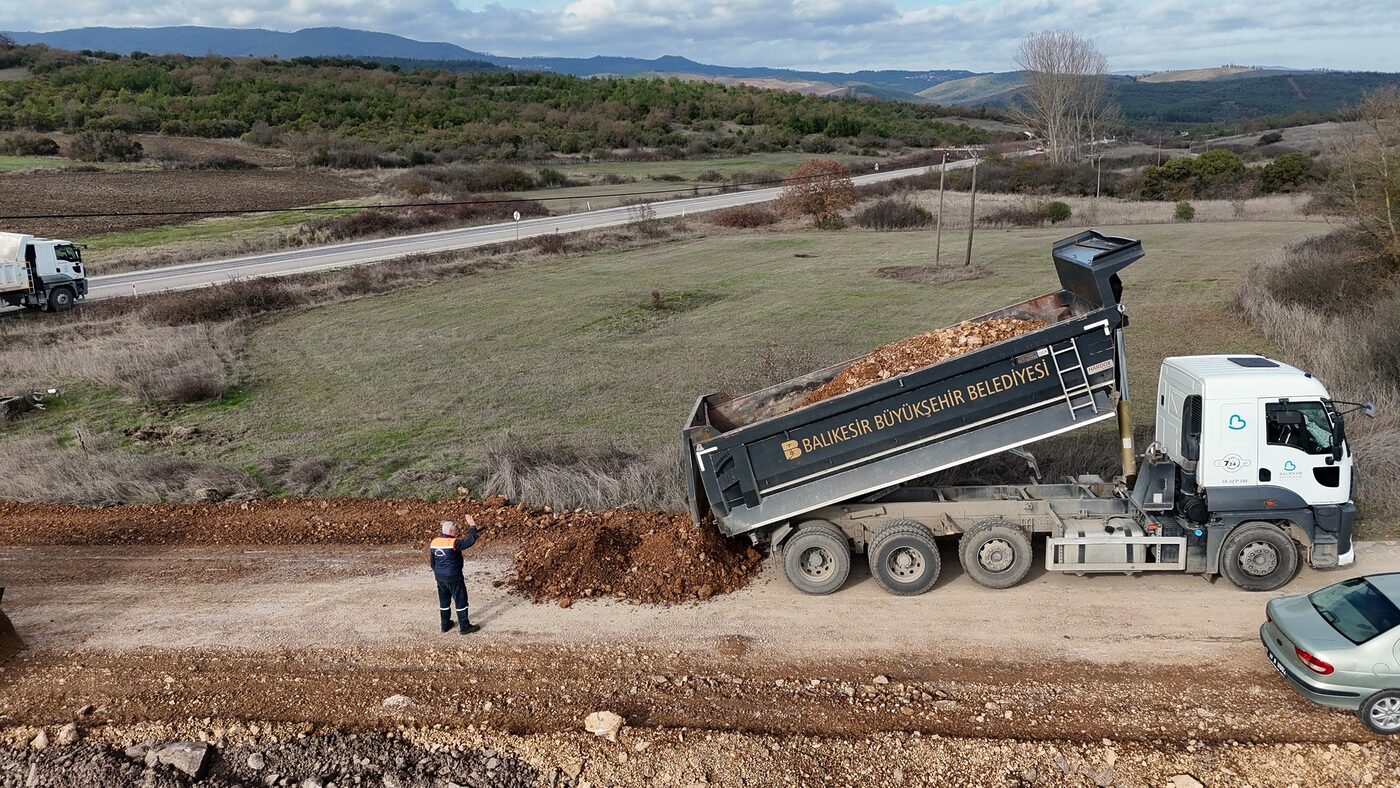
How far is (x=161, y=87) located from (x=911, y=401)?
366 ft

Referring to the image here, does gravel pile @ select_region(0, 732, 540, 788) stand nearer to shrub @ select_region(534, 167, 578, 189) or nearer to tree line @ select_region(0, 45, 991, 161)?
shrub @ select_region(534, 167, 578, 189)

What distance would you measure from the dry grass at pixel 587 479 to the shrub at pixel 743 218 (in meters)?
36.8

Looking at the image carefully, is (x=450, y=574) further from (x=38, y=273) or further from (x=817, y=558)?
(x=38, y=273)

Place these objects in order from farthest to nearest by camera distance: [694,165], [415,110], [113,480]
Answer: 1. [415,110]
2. [694,165]
3. [113,480]

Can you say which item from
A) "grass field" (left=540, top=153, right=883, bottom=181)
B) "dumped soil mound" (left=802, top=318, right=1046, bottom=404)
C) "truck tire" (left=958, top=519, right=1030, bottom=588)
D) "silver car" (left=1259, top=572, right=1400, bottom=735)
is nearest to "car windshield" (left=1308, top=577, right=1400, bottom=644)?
"silver car" (left=1259, top=572, right=1400, bottom=735)

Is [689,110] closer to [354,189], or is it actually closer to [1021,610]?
[354,189]

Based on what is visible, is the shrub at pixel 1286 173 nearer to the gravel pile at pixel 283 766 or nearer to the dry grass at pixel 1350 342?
the dry grass at pixel 1350 342

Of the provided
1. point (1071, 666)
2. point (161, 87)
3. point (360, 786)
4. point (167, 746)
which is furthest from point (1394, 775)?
point (161, 87)

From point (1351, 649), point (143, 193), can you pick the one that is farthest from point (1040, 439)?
point (143, 193)

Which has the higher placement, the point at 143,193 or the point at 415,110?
the point at 415,110

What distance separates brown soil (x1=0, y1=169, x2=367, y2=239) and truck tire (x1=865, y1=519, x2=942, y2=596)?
4959cm

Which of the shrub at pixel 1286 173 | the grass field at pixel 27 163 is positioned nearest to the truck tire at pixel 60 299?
the grass field at pixel 27 163

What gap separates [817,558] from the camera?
10234mm

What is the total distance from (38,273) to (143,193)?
29.9m
